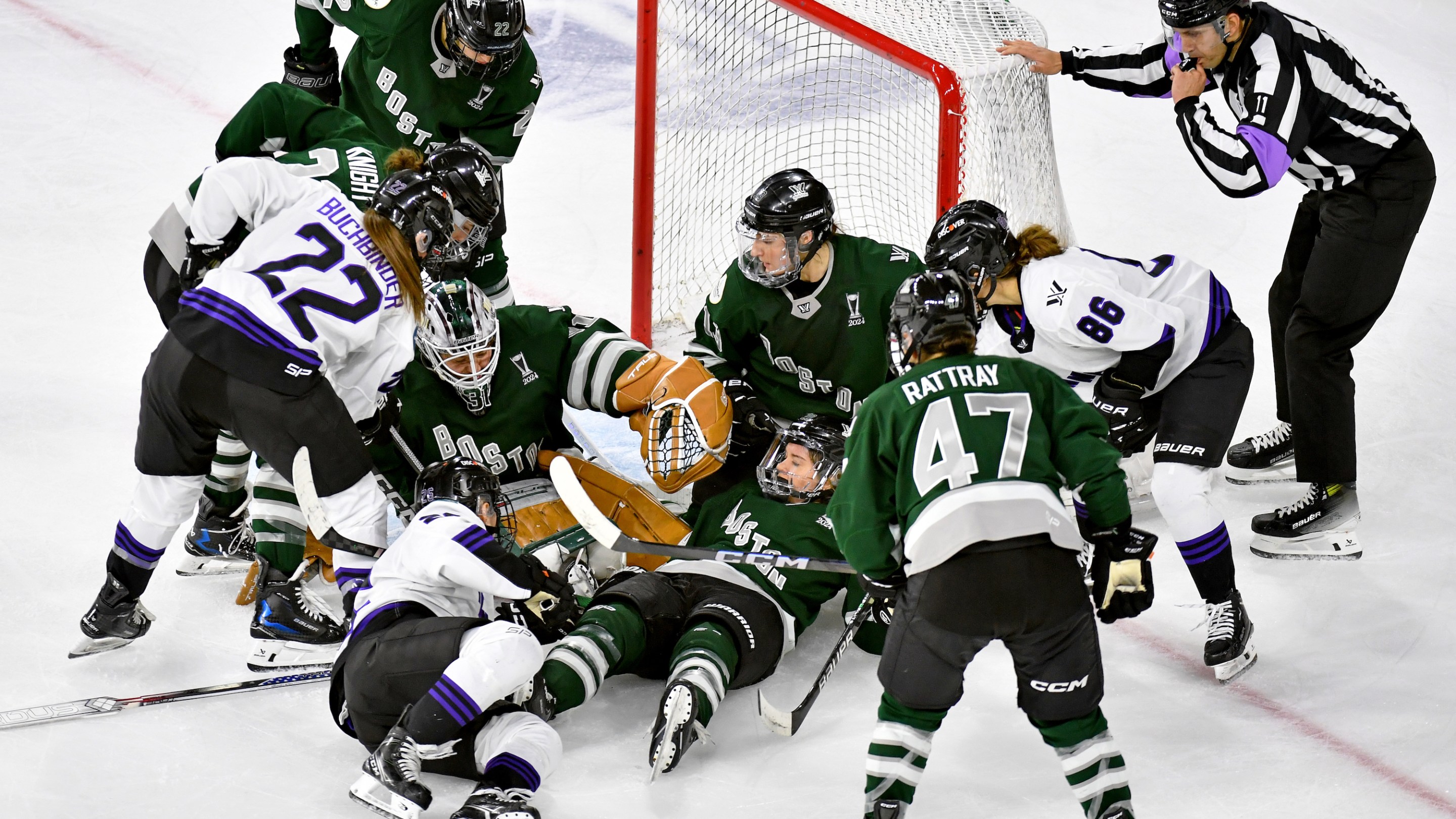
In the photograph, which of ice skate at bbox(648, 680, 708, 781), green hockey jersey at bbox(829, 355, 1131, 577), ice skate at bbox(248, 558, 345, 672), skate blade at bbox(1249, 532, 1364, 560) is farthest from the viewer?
skate blade at bbox(1249, 532, 1364, 560)

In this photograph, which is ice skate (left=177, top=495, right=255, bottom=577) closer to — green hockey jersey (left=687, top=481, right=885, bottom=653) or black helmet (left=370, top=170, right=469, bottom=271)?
black helmet (left=370, top=170, right=469, bottom=271)

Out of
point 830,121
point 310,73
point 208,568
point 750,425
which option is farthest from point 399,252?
point 830,121

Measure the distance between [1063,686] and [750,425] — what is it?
4.50 feet

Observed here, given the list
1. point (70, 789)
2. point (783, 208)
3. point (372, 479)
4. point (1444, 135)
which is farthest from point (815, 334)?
point (1444, 135)

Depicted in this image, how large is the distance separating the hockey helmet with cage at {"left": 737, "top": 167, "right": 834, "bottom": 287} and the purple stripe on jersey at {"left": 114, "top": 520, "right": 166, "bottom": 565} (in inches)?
60.3

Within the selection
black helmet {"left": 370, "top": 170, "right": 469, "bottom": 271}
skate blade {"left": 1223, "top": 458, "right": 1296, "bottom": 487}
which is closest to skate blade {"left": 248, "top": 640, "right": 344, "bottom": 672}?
black helmet {"left": 370, "top": 170, "right": 469, "bottom": 271}

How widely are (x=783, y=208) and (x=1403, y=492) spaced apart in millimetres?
2014

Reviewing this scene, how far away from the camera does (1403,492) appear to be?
4.43 metres

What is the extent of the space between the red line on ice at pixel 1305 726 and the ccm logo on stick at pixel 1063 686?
885mm

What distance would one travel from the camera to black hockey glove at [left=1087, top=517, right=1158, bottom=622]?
296 centimetres

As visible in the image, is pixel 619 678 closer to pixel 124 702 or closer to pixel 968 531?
pixel 124 702

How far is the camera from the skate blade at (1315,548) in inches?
161

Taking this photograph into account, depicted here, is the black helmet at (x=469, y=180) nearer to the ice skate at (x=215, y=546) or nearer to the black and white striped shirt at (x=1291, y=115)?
the ice skate at (x=215, y=546)

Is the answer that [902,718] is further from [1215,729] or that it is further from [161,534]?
[161,534]
